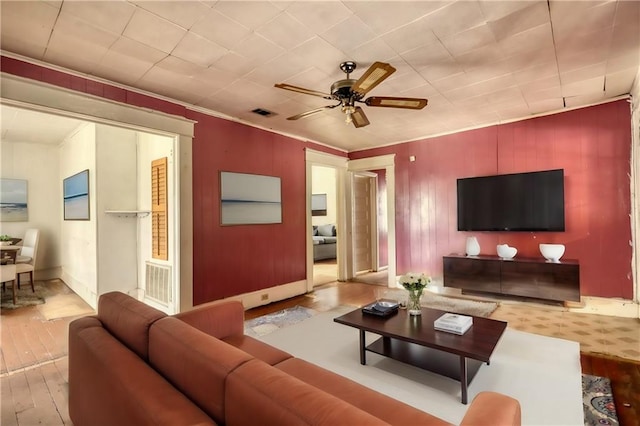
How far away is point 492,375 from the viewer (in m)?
2.53

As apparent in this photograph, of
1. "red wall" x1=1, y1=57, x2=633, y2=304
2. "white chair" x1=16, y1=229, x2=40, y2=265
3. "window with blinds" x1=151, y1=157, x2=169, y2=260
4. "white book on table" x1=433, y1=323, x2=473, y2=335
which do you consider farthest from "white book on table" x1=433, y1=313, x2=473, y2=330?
"white chair" x1=16, y1=229, x2=40, y2=265

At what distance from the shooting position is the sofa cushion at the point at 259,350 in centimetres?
200

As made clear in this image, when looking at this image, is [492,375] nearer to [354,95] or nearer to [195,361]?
[195,361]

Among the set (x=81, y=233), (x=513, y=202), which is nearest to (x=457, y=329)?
(x=513, y=202)

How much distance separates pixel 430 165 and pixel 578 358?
3.50m

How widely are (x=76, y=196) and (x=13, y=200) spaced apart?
6.21 feet

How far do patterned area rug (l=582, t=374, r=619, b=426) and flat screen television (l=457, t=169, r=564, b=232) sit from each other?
250cm

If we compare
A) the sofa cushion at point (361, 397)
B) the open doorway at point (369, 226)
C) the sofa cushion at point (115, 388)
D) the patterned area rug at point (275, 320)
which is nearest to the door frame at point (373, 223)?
the open doorway at point (369, 226)

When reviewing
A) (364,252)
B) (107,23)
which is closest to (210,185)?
(107,23)

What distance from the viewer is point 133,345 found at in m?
1.53

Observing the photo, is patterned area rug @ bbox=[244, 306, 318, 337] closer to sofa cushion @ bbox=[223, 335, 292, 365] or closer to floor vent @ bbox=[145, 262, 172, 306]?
Answer: floor vent @ bbox=[145, 262, 172, 306]

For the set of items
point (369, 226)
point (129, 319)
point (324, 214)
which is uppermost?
point (324, 214)

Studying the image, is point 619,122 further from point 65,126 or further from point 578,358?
point 65,126

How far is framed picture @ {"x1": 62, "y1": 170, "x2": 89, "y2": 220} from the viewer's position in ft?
15.8
